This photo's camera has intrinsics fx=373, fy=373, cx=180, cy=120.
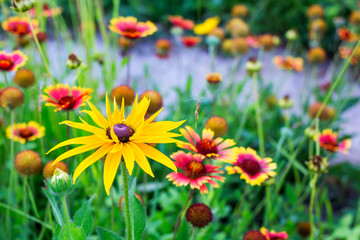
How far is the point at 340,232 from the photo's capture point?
3.96 ft

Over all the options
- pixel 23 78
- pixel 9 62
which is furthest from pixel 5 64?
pixel 23 78

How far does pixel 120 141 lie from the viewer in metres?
0.53

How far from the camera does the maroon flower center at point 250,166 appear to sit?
2.50 feet

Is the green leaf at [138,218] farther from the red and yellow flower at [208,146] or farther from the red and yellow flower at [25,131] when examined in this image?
the red and yellow flower at [25,131]

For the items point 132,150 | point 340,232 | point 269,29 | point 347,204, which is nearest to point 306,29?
point 269,29

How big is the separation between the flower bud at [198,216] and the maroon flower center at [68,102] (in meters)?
0.31

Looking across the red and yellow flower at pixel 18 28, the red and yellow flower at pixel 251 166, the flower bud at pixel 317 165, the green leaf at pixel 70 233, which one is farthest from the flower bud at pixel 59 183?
the red and yellow flower at pixel 18 28

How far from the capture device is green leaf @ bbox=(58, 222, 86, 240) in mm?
542

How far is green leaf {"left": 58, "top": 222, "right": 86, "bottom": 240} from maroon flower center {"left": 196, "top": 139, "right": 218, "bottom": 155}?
0.86ft

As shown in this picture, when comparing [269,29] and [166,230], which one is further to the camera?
[269,29]

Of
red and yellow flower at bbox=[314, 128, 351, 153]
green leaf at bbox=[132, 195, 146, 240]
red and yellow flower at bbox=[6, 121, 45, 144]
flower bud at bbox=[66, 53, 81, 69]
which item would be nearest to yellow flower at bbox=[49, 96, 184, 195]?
green leaf at bbox=[132, 195, 146, 240]

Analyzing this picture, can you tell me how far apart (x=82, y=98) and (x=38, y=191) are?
2.01ft

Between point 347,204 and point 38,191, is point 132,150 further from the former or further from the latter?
Result: point 347,204

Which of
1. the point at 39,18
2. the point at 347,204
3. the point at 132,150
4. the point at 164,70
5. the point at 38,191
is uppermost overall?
the point at 132,150
